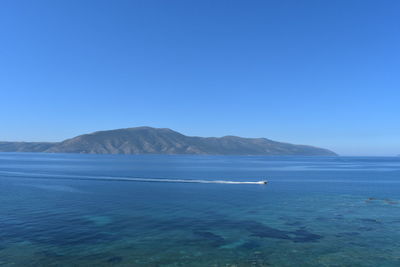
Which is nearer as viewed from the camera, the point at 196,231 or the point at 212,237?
the point at 212,237

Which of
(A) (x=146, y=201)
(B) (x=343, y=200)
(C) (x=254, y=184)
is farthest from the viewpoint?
(C) (x=254, y=184)

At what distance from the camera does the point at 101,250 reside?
33969 millimetres

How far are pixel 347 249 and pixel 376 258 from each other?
10.7 feet

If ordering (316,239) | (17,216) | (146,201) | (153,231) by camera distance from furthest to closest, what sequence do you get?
(146,201)
(17,216)
(153,231)
(316,239)

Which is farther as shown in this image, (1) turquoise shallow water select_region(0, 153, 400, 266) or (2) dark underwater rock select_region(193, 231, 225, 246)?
(2) dark underwater rock select_region(193, 231, 225, 246)

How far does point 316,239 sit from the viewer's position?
129 feet

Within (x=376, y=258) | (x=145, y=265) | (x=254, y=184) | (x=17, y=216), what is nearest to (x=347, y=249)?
(x=376, y=258)

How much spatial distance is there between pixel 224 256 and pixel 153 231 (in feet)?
46.5

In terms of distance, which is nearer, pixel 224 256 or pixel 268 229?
pixel 224 256

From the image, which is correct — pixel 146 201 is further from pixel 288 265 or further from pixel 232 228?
pixel 288 265

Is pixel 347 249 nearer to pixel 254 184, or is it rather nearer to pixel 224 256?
pixel 224 256

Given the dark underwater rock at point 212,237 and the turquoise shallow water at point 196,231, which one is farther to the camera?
the dark underwater rock at point 212,237

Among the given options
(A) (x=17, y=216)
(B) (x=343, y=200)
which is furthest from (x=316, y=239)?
(A) (x=17, y=216)

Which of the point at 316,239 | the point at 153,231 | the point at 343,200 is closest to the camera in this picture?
the point at 316,239
